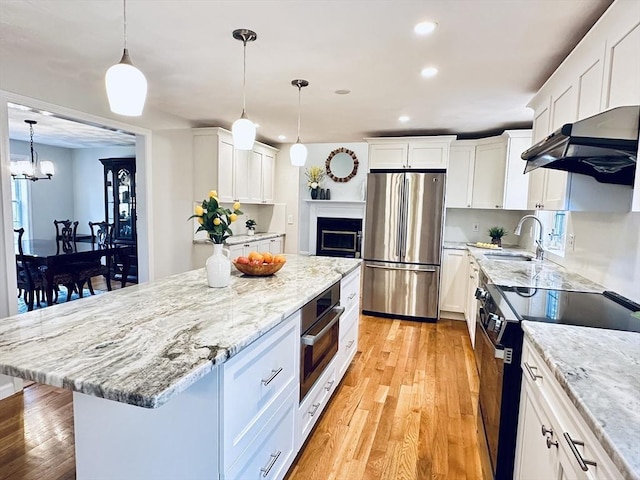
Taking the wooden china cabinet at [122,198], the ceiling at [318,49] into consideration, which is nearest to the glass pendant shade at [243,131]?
the ceiling at [318,49]

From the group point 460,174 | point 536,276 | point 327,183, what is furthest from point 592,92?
point 327,183

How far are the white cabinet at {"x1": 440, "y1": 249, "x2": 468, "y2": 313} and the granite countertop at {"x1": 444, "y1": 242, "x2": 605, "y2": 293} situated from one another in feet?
3.65

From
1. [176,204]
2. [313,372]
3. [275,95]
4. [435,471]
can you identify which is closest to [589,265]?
[435,471]

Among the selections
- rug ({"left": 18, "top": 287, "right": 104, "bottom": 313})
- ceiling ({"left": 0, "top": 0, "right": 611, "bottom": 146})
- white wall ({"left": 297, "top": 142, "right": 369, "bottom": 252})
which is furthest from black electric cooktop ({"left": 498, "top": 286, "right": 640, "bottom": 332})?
rug ({"left": 18, "top": 287, "right": 104, "bottom": 313})

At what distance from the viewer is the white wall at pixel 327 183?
20.8 ft

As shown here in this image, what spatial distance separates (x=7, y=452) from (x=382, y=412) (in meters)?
2.22

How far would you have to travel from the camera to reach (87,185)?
24.4 ft

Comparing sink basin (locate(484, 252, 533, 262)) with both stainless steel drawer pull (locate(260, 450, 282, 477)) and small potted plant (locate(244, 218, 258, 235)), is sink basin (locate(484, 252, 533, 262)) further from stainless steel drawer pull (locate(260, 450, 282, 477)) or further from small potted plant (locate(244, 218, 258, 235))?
small potted plant (locate(244, 218, 258, 235))

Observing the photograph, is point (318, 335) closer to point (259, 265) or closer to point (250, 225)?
point (259, 265)

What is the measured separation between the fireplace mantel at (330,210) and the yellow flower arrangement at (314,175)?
304mm

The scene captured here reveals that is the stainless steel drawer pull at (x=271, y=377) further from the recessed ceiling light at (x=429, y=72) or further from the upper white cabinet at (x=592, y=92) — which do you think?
the recessed ceiling light at (x=429, y=72)

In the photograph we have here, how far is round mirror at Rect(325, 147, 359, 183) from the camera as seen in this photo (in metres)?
6.34

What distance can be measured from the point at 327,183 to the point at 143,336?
545 centimetres

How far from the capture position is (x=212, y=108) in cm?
388
